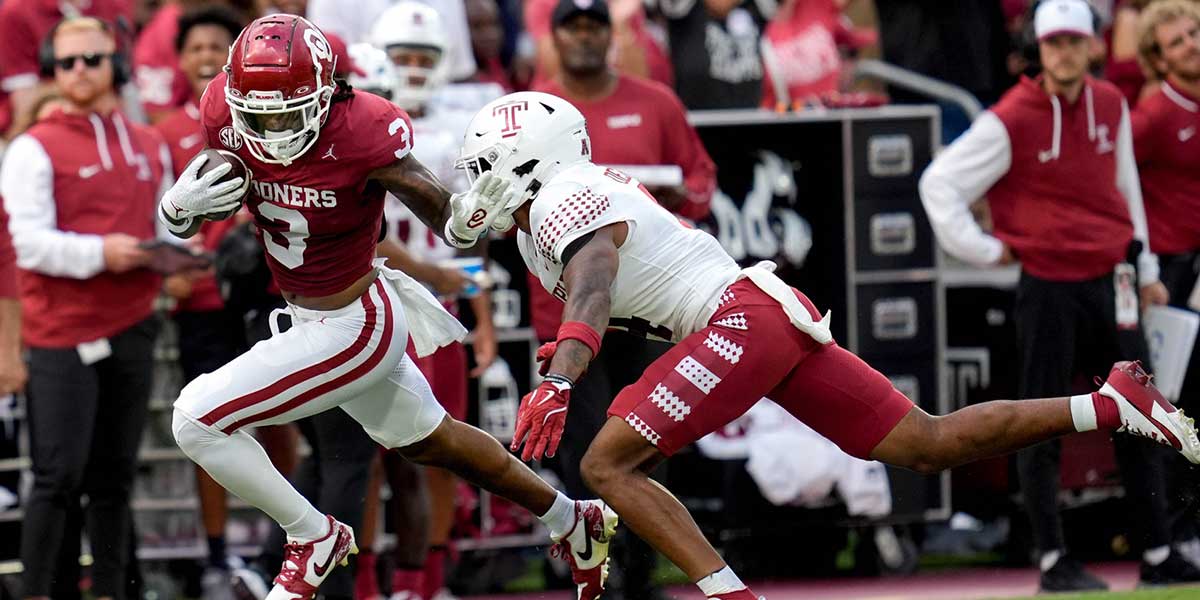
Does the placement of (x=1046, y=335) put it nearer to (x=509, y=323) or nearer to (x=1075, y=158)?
(x=1075, y=158)

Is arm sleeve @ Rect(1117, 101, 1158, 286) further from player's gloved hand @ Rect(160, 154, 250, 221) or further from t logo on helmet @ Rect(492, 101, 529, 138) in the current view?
player's gloved hand @ Rect(160, 154, 250, 221)

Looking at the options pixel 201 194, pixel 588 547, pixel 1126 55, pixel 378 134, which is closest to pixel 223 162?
pixel 201 194

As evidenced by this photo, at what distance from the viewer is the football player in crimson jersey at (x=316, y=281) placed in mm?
5766

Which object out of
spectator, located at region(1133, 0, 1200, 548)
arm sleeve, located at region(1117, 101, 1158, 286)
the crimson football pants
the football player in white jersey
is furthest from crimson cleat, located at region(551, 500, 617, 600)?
spectator, located at region(1133, 0, 1200, 548)

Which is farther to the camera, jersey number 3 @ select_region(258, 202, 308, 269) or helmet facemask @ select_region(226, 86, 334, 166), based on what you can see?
jersey number 3 @ select_region(258, 202, 308, 269)

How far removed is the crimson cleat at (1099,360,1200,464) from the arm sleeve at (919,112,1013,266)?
6.30ft

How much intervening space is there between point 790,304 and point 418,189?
3.79 ft

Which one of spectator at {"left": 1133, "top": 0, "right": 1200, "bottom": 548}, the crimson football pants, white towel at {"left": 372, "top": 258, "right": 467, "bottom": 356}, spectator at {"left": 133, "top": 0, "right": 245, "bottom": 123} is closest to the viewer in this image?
white towel at {"left": 372, "top": 258, "right": 467, "bottom": 356}

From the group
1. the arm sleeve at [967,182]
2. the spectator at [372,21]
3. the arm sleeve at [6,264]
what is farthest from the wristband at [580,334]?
the spectator at [372,21]

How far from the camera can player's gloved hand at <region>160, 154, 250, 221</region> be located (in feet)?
18.8

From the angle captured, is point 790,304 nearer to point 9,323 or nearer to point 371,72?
point 371,72

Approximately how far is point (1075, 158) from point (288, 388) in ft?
11.2

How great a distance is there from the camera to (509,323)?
8.77 meters

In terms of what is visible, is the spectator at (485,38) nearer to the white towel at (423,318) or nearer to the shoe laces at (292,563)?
the white towel at (423,318)
